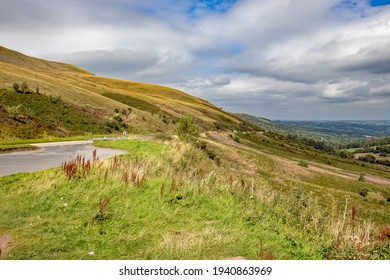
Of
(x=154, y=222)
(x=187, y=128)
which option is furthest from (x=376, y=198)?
(x=154, y=222)

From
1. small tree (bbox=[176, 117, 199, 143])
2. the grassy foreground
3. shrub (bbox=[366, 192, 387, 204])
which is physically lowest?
shrub (bbox=[366, 192, 387, 204])

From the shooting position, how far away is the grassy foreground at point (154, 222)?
21.8 feet

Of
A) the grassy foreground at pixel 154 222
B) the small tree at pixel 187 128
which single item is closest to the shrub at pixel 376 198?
the small tree at pixel 187 128

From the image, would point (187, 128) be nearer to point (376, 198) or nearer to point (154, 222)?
point (376, 198)

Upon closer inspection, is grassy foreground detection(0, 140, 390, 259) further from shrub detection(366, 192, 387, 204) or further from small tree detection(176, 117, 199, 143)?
shrub detection(366, 192, 387, 204)

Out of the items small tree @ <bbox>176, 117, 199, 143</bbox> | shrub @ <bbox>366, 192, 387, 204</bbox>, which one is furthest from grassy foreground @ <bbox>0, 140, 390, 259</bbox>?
shrub @ <bbox>366, 192, 387, 204</bbox>

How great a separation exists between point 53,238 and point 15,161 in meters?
10.5

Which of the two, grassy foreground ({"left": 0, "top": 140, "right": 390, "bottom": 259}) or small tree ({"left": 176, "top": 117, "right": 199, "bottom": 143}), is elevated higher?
small tree ({"left": 176, "top": 117, "right": 199, "bottom": 143})

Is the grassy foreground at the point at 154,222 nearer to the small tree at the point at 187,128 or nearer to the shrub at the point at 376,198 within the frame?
the small tree at the point at 187,128

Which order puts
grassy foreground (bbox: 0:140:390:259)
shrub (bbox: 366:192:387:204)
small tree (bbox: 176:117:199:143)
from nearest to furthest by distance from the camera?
grassy foreground (bbox: 0:140:390:259) < shrub (bbox: 366:192:387:204) < small tree (bbox: 176:117:199:143)

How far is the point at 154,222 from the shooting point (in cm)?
803

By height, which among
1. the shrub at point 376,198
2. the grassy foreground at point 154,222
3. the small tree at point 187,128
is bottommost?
the shrub at point 376,198

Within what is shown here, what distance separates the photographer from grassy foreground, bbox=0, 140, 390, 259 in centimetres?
665
